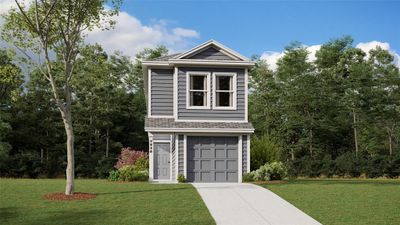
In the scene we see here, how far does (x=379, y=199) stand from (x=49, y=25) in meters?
13.1

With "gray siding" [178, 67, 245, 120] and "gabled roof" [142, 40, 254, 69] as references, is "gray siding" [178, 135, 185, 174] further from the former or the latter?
"gabled roof" [142, 40, 254, 69]

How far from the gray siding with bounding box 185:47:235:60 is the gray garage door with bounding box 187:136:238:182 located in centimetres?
396

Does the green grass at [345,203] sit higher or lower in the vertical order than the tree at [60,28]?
lower

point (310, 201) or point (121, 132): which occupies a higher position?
point (121, 132)

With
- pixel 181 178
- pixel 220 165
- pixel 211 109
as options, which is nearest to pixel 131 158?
pixel 181 178

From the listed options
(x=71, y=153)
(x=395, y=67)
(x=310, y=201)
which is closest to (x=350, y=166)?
(x=395, y=67)

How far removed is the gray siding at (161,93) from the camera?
22234 millimetres

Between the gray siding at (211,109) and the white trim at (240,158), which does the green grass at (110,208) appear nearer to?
the white trim at (240,158)

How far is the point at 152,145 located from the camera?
2133cm

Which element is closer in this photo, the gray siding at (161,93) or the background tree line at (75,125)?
the gray siding at (161,93)

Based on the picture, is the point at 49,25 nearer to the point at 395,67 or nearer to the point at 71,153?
the point at 71,153

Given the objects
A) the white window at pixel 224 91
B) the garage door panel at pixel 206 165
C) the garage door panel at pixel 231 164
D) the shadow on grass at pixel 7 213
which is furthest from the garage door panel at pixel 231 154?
the shadow on grass at pixel 7 213

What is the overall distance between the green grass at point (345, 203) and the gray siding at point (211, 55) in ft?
22.5

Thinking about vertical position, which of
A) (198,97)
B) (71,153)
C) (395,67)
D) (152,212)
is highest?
(395,67)
